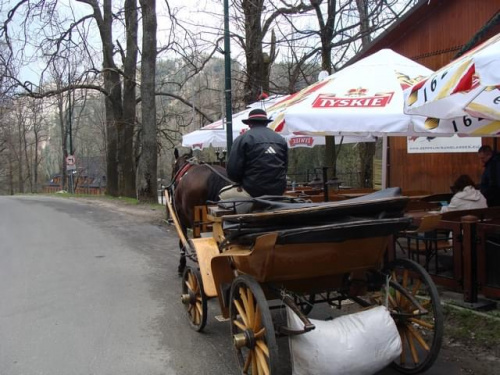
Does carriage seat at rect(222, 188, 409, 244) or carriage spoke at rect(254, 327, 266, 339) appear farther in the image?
carriage seat at rect(222, 188, 409, 244)

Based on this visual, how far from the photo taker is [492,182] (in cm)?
700

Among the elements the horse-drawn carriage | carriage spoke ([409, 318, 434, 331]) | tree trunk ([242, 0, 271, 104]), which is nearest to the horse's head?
the horse-drawn carriage

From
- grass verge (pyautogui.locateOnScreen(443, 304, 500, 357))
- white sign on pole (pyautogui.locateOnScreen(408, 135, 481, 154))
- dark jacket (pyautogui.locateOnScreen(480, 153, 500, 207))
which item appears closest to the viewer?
grass verge (pyautogui.locateOnScreen(443, 304, 500, 357))

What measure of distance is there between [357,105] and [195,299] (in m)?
3.40

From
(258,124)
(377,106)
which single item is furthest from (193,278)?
(377,106)

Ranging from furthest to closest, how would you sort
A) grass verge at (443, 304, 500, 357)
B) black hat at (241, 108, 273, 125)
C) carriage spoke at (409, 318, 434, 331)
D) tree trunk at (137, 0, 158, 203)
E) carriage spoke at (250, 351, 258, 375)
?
tree trunk at (137, 0, 158, 203), black hat at (241, 108, 273, 125), grass verge at (443, 304, 500, 357), carriage spoke at (409, 318, 434, 331), carriage spoke at (250, 351, 258, 375)

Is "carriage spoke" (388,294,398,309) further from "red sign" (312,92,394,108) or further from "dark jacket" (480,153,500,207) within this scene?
"dark jacket" (480,153,500,207)

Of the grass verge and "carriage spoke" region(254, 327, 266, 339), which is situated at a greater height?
"carriage spoke" region(254, 327, 266, 339)

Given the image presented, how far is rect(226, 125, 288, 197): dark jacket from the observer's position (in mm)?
5109

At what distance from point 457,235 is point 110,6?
23.1 metres

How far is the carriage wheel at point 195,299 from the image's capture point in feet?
16.5

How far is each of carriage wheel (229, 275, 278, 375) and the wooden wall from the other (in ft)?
24.4

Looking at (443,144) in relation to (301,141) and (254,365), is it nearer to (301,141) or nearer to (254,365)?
(301,141)

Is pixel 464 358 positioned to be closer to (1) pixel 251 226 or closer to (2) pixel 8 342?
(1) pixel 251 226
